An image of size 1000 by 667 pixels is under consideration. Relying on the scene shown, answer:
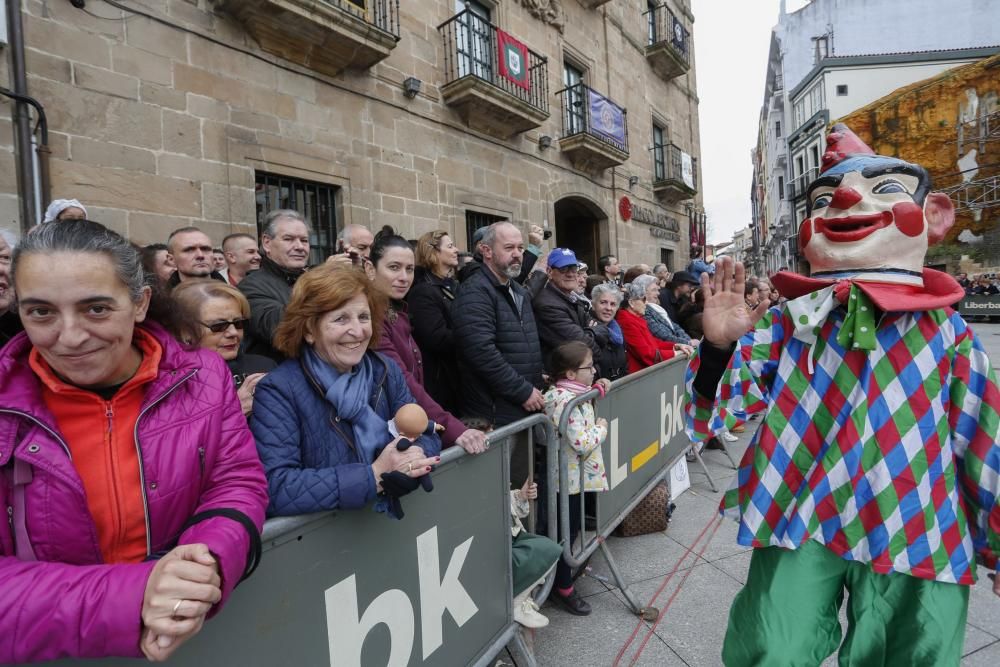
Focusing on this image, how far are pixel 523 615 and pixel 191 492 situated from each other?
1591 mm

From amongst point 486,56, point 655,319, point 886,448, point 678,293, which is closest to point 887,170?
point 886,448

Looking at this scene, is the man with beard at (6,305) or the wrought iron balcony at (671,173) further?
the wrought iron balcony at (671,173)

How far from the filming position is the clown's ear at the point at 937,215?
1791 millimetres

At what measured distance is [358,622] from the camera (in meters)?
1.42

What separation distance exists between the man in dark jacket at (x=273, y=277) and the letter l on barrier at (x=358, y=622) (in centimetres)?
128

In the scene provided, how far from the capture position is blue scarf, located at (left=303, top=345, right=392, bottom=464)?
160 centimetres

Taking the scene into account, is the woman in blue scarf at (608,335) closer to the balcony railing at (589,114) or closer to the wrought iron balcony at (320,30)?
the wrought iron balcony at (320,30)

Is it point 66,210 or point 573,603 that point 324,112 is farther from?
point 573,603

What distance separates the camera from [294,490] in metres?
1.36

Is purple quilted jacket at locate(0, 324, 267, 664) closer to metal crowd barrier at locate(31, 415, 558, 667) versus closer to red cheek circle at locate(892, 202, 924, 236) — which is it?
metal crowd barrier at locate(31, 415, 558, 667)

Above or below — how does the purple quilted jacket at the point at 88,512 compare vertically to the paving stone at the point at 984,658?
above

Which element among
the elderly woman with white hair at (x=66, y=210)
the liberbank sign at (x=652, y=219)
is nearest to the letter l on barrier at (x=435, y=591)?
the elderly woman with white hair at (x=66, y=210)

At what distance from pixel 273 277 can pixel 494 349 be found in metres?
1.19

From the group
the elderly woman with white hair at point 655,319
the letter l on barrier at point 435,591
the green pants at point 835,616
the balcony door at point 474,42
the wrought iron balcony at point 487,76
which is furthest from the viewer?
the balcony door at point 474,42
